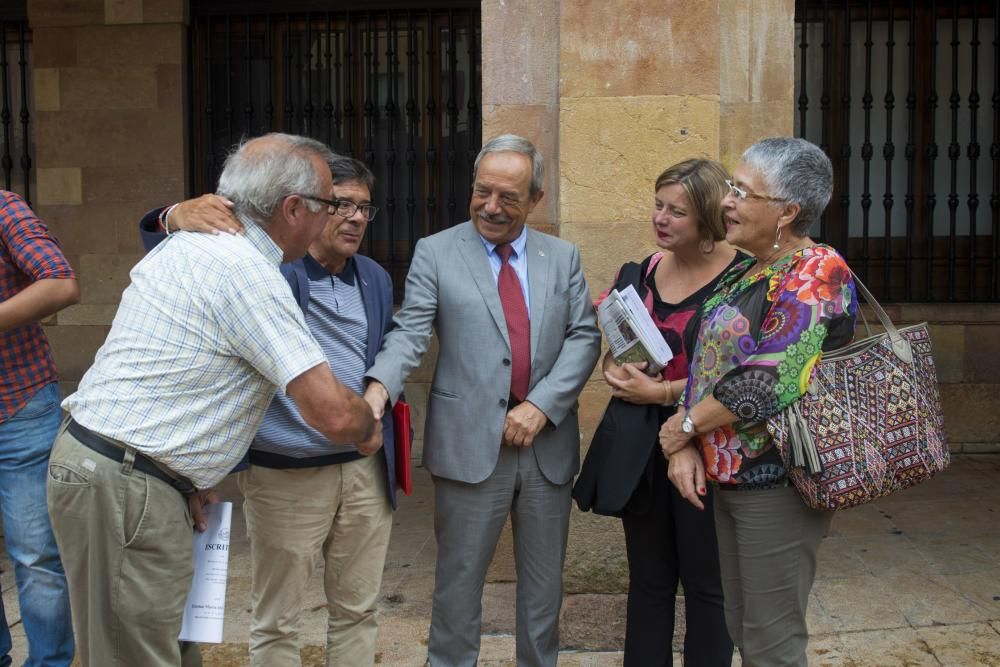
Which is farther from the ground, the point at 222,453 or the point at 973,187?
the point at 973,187

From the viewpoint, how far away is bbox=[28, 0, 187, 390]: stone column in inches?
312

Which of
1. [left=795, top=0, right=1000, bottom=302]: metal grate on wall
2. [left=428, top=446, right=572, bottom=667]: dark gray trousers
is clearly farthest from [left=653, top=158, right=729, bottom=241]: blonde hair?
[left=795, top=0, right=1000, bottom=302]: metal grate on wall

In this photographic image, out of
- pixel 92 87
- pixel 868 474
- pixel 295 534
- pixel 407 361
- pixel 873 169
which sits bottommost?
pixel 295 534

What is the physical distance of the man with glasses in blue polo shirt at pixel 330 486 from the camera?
11.0ft

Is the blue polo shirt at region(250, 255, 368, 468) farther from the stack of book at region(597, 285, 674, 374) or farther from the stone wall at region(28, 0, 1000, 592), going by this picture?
the stone wall at region(28, 0, 1000, 592)

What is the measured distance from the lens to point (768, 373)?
287 cm

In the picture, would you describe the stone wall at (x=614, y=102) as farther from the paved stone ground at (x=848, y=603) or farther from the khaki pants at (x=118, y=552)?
the khaki pants at (x=118, y=552)

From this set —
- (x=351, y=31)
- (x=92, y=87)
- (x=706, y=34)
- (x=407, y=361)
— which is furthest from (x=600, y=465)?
(x=92, y=87)

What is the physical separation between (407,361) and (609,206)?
5.02ft

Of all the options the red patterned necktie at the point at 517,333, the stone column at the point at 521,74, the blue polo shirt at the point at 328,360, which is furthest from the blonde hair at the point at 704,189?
the stone column at the point at 521,74

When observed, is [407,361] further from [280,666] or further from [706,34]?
[706,34]

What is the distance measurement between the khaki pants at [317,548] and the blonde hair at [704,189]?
1.31m

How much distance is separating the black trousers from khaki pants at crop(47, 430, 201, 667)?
1.60 metres

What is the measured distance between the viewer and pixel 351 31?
800cm
